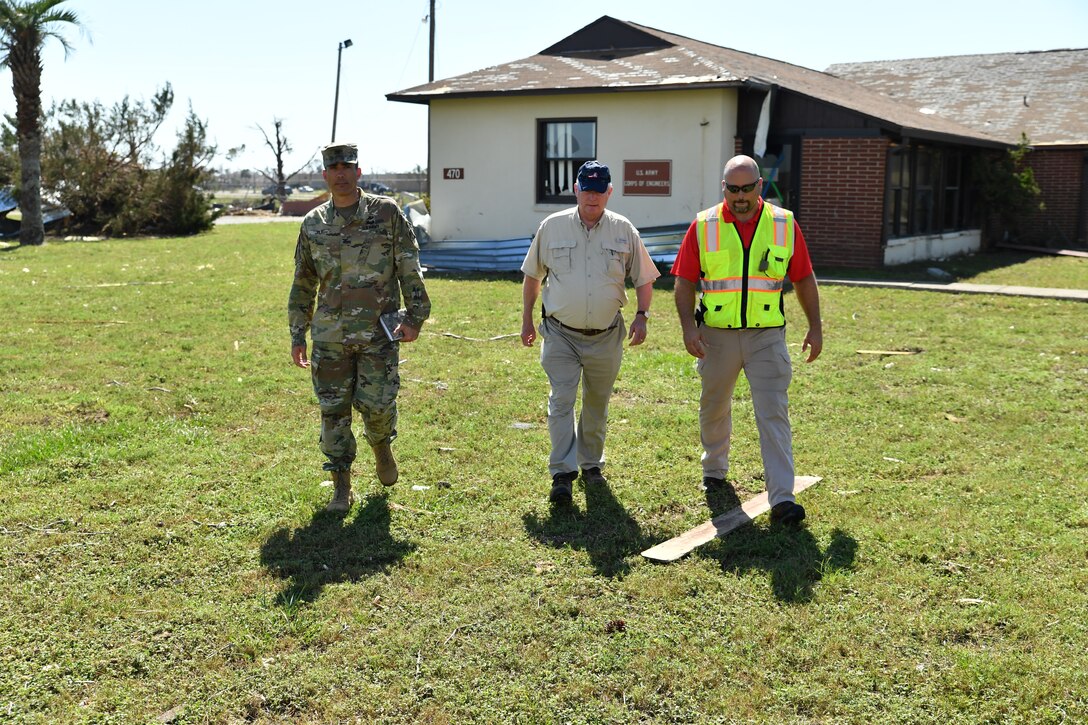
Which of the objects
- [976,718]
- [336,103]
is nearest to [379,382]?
[976,718]

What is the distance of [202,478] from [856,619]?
3716mm

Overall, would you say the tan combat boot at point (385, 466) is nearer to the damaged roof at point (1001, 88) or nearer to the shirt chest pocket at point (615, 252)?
the shirt chest pocket at point (615, 252)

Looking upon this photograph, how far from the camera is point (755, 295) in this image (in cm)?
546

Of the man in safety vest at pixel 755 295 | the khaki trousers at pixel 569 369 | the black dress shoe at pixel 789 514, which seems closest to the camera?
the black dress shoe at pixel 789 514

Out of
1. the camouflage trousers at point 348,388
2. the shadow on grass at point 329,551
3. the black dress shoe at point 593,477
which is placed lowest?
the shadow on grass at point 329,551

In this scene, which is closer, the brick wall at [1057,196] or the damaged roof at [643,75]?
the damaged roof at [643,75]

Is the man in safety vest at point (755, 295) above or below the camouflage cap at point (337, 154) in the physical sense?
below

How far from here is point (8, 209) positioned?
28.4 meters

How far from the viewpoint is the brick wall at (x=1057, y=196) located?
24.5 meters

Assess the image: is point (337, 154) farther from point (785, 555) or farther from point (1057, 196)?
point (1057, 196)

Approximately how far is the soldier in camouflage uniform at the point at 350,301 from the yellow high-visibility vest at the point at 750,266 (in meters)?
1.51

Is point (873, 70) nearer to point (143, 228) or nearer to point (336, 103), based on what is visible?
point (143, 228)

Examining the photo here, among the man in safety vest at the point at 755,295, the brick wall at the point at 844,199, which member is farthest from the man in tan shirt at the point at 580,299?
the brick wall at the point at 844,199

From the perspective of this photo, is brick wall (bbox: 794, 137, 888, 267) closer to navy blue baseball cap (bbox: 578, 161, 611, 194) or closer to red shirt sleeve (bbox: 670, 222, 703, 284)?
red shirt sleeve (bbox: 670, 222, 703, 284)
